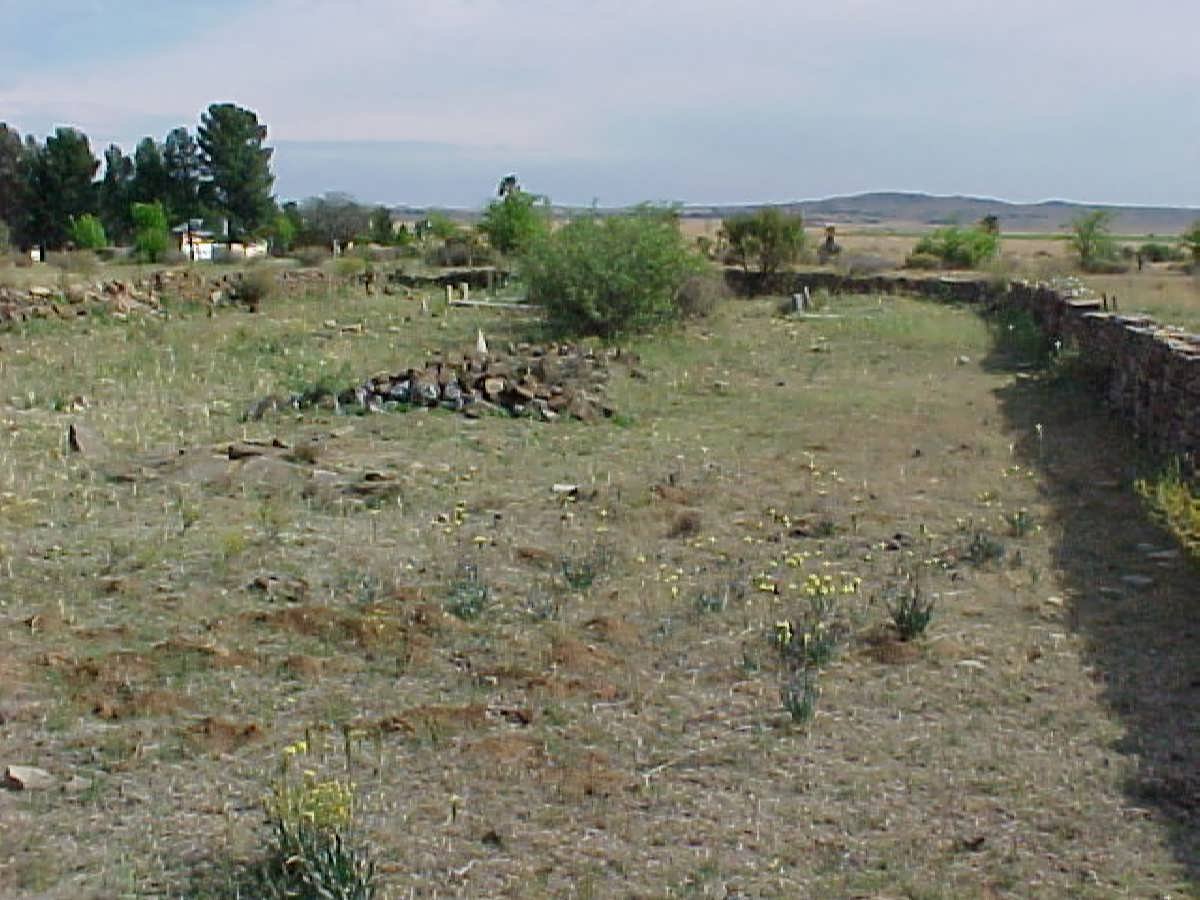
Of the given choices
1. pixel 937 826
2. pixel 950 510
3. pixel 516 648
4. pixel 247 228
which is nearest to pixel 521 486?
pixel 950 510

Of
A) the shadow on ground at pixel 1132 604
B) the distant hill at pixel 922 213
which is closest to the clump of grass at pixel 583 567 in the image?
the shadow on ground at pixel 1132 604

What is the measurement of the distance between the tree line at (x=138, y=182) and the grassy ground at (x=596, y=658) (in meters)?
50.4

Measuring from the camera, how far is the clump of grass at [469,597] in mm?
7473

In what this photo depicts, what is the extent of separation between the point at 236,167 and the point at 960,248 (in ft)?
116

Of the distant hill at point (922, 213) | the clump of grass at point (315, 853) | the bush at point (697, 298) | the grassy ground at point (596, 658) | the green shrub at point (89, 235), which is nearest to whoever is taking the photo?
the clump of grass at point (315, 853)

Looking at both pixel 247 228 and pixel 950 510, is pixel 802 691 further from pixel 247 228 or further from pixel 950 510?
pixel 247 228

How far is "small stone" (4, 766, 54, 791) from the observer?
5.32 metres

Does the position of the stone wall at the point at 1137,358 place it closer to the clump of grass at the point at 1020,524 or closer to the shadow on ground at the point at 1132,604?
the shadow on ground at the point at 1132,604

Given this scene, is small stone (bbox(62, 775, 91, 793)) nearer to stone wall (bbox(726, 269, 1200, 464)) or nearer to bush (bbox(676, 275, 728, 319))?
stone wall (bbox(726, 269, 1200, 464))

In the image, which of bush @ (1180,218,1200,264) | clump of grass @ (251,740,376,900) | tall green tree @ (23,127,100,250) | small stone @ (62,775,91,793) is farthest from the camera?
tall green tree @ (23,127,100,250)

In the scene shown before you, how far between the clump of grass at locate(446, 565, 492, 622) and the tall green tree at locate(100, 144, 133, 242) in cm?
5567

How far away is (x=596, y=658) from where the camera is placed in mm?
6816

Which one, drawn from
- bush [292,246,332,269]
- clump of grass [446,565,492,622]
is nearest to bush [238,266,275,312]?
bush [292,246,332,269]

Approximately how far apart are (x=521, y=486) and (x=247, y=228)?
186ft
